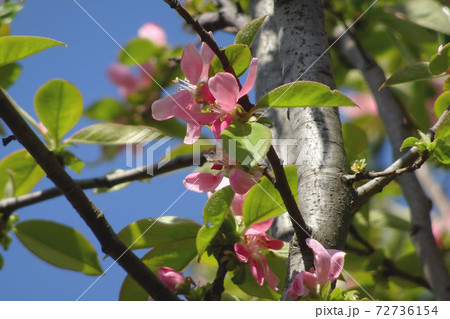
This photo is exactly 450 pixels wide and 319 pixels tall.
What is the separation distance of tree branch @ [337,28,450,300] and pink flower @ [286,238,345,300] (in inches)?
21.0

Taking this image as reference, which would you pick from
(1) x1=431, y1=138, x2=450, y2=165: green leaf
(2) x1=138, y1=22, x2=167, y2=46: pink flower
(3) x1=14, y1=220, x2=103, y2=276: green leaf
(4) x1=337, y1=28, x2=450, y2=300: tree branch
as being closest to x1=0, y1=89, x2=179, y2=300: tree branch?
(3) x1=14, y1=220, x2=103, y2=276: green leaf

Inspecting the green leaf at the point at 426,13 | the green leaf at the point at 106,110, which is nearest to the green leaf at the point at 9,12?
the green leaf at the point at 426,13

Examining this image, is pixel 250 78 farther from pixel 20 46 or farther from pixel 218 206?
pixel 20 46

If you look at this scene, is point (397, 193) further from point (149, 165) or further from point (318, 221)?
point (318, 221)

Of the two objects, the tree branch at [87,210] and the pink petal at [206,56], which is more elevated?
the pink petal at [206,56]

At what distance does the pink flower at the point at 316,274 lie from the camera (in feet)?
2.41

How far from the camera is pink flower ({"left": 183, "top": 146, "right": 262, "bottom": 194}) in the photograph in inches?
30.0

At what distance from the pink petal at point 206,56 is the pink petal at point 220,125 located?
0.07m

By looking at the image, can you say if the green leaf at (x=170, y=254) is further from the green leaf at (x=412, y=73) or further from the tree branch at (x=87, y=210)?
the green leaf at (x=412, y=73)

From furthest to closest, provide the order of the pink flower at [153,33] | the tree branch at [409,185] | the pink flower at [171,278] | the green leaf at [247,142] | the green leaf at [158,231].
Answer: the pink flower at [153,33] → the tree branch at [409,185] → the green leaf at [158,231] → the pink flower at [171,278] → the green leaf at [247,142]

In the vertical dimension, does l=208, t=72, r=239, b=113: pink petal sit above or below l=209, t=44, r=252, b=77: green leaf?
below

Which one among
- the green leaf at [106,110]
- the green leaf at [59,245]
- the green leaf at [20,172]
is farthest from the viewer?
the green leaf at [106,110]

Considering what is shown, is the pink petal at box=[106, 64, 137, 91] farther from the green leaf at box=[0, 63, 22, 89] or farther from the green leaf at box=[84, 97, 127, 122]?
the green leaf at box=[0, 63, 22, 89]

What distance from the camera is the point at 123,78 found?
1.95m
